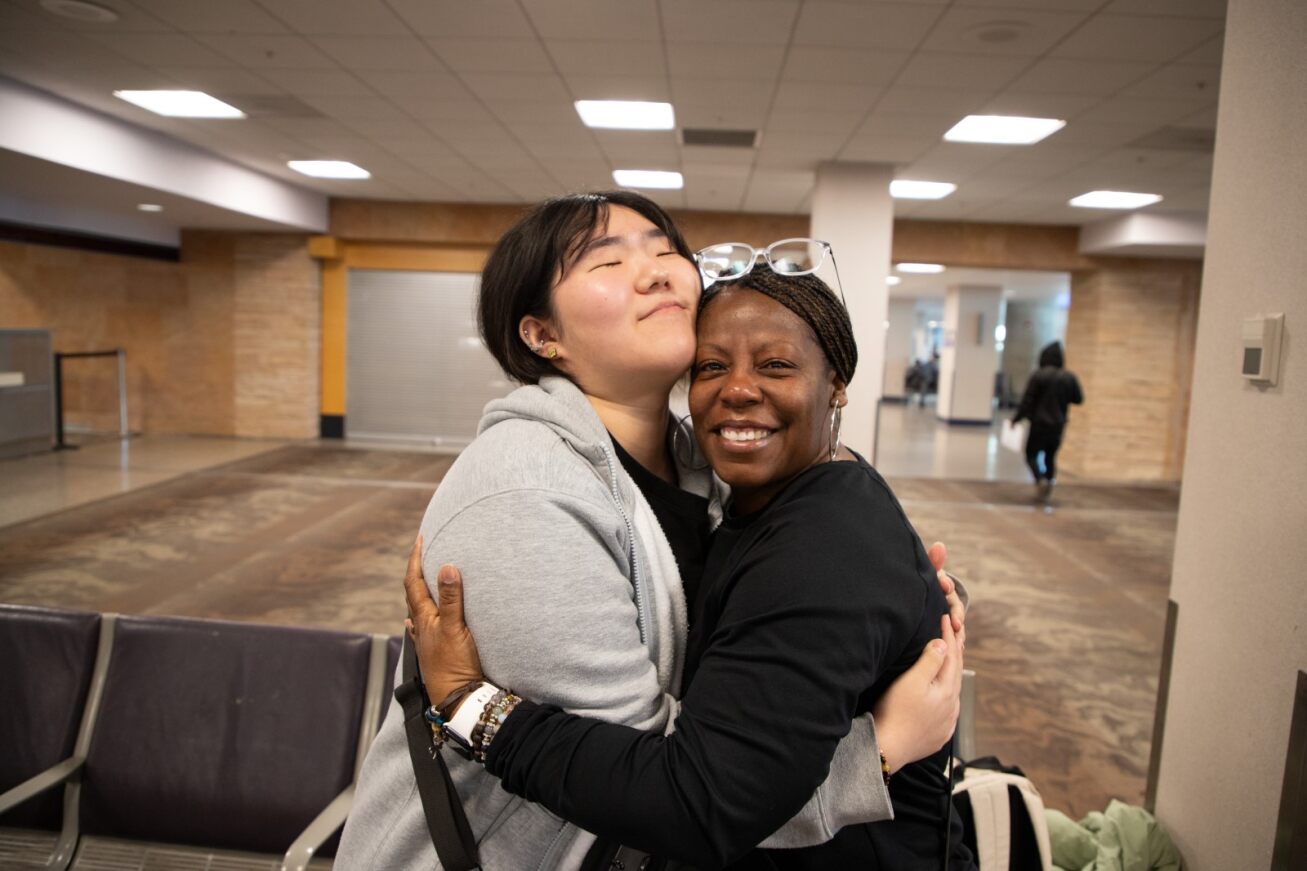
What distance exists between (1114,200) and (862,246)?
3752 mm

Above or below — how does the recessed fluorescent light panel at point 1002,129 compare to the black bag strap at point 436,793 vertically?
above

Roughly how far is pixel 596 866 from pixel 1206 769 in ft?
6.29

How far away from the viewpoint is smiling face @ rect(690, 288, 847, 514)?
44.9 inches

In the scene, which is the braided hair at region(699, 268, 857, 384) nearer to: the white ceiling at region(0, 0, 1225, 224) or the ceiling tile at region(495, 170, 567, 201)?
the white ceiling at region(0, 0, 1225, 224)

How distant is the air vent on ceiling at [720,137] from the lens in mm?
7852

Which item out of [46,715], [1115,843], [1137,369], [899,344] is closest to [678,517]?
[1115,843]

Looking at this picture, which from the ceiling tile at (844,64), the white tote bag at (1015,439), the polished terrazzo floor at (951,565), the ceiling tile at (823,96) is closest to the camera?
the polished terrazzo floor at (951,565)

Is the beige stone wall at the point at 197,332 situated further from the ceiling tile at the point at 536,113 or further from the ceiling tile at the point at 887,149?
the ceiling tile at the point at 887,149

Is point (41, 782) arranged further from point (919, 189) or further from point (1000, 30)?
point (919, 189)

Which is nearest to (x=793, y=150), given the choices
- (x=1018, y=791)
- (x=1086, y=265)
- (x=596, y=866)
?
(x=1086, y=265)

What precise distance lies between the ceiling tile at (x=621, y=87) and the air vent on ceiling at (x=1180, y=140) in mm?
4242

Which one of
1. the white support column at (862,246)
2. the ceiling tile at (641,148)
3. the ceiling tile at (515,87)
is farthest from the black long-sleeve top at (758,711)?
the white support column at (862,246)

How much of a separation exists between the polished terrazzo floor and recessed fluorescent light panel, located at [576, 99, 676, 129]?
13.2ft

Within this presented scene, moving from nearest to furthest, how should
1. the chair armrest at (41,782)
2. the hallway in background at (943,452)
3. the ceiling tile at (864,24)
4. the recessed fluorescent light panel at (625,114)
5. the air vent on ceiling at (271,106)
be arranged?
the chair armrest at (41,782), the ceiling tile at (864,24), the recessed fluorescent light panel at (625,114), the air vent on ceiling at (271,106), the hallway in background at (943,452)
